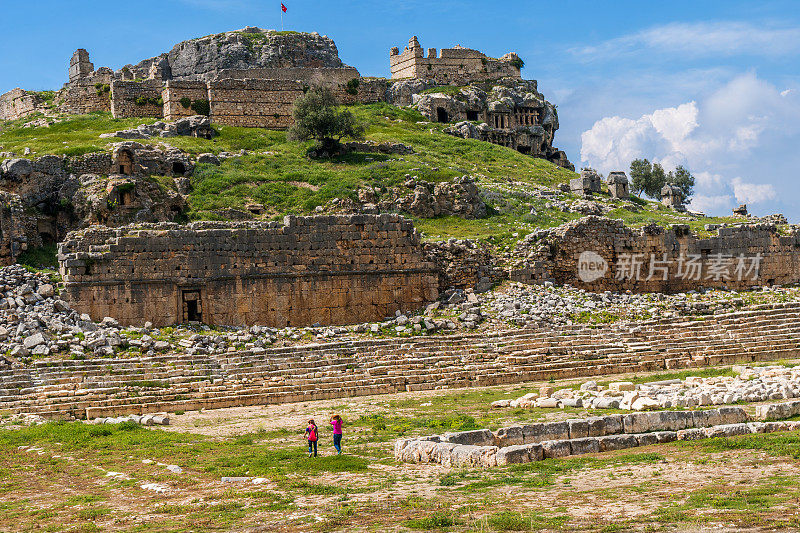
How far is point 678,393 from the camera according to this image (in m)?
20.1

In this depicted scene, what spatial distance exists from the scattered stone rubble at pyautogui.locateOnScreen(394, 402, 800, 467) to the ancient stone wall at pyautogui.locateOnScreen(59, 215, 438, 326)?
1360 cm

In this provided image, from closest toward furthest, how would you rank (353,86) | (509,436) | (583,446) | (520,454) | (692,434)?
(520,454) < (583,446) < (692,434) < (509,436) < (353,86)

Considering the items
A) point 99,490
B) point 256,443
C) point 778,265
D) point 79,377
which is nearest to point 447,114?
point 778,265

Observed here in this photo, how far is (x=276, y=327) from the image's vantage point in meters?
28.7

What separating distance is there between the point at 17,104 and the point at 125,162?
945 inches

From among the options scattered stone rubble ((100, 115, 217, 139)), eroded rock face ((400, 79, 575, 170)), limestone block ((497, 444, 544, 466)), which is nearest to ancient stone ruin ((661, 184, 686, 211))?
eroded rock face ((400, 79, 575, 170))

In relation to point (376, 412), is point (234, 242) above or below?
above

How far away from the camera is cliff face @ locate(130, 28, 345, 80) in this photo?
222ft

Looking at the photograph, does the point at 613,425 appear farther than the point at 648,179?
No

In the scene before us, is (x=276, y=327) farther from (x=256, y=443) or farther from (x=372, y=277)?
(x=256, y=443)

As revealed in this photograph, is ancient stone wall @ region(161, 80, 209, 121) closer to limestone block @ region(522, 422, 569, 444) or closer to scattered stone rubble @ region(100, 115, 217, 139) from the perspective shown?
scattered stone rubble @ region(100, 115, 217, 139)

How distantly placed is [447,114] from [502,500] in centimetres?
5233

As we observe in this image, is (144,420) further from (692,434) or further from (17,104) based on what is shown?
(17,104)

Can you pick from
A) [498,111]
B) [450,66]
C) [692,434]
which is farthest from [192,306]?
[450,66]
